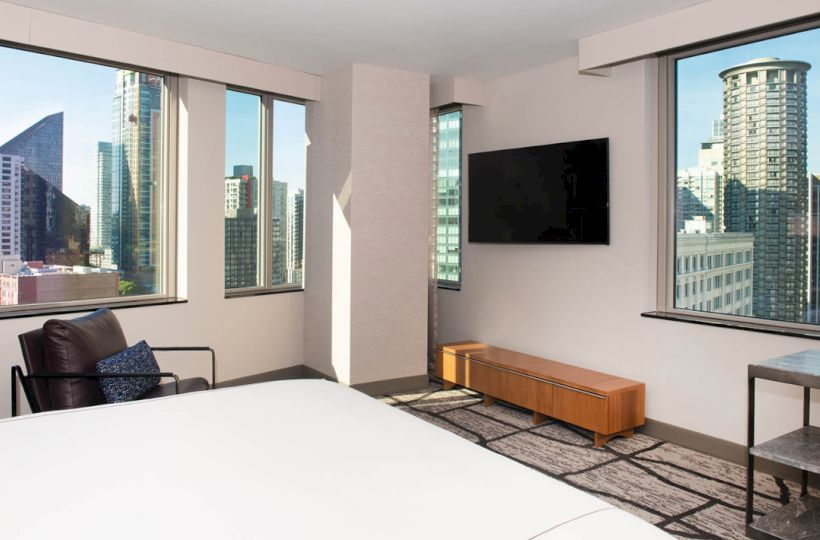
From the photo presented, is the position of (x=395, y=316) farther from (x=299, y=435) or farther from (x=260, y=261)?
(x=299, y=435)

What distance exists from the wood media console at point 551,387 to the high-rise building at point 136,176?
103 inches

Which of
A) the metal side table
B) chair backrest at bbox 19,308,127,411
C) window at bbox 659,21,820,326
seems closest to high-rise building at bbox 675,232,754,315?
window at bbox 659,21,820,326

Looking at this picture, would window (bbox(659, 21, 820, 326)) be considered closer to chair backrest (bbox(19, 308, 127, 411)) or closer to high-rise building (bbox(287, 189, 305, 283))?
high-rise building (bbox(287, 189, 305, 283))

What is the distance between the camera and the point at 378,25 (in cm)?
384

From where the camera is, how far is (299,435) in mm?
1938

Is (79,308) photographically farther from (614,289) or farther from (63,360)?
(614,289)

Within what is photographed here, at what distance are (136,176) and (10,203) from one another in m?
0.86

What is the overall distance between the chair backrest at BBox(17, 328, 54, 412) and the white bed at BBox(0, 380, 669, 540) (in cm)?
88

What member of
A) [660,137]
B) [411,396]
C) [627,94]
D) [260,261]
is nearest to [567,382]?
[411,396]

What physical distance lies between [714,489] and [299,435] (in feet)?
7.98

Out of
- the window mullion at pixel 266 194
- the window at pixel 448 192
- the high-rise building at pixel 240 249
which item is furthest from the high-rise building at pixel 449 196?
the high-rise building at pixel 240 249

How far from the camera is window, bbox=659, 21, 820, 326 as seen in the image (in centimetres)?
336

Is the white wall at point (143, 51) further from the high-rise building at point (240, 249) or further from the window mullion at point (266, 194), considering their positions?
the high-rise building at point (240, 249)

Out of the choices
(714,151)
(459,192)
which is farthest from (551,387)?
(459,192)
